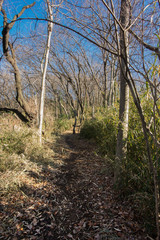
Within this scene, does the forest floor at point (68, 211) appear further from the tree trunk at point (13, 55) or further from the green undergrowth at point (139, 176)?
the tree trunk at point (13, 55)

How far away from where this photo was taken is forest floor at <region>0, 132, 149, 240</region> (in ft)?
6.30

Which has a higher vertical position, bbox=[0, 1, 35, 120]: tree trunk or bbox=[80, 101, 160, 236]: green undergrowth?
bbox=[0, 1, 35, 120]: tree trunk

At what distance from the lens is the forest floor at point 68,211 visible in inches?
75.5

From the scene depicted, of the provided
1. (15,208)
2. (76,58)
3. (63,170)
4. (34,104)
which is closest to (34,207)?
(15,208)

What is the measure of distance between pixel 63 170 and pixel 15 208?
70.9 inches

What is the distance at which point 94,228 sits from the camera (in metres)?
2.00

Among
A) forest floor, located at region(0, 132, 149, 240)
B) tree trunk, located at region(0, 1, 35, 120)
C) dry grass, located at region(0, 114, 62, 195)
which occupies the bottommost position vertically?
forest floor, located at region(0, 132, 149, 240)

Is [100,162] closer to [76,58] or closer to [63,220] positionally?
[63,220]

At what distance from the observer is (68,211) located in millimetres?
2439

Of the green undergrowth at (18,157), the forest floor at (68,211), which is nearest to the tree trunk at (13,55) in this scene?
the green undergrowth at (18,157)

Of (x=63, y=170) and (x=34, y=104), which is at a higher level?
(x=34, y=104)

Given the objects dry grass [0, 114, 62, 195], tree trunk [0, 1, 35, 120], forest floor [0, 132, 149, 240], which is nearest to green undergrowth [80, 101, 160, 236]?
forest floor [0, 132, 149, 240]

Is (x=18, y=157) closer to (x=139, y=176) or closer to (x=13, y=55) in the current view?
(x=139, y=176)

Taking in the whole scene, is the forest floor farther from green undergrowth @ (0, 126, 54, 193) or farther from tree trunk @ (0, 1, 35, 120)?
tree trunk @ (0, 1, 35, 120)
